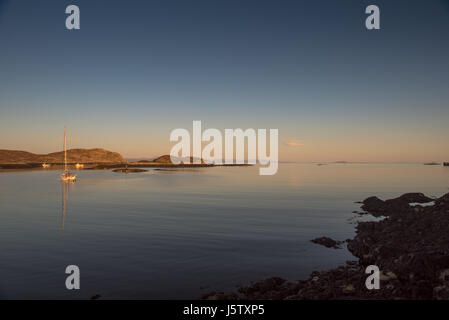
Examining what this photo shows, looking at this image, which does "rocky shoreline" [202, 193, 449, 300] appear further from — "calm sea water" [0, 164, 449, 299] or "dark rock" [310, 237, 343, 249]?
"dark rock" [310, 237, 343, 249]

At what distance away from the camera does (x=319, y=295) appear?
12.5m

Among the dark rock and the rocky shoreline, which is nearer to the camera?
the rocky shoreline

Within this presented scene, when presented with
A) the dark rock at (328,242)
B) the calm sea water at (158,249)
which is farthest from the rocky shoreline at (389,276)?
the dark rock at (328,242)

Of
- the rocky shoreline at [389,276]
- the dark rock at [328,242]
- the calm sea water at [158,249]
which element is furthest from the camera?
the dark rock at [328,242]

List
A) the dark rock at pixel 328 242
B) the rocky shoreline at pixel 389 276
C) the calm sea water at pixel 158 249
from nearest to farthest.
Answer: the rocky shoreline at pixel 389 276 < the calm sea water at pixel 158 249 < the dark rock at pixel 328 242

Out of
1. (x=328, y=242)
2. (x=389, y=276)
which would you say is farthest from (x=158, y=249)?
(x=389, y=276)

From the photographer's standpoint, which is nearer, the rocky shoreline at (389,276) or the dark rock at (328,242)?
the rocky shoreline at (389,276)

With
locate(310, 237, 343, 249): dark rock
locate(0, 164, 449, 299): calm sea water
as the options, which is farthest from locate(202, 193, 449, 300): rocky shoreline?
locate(310, 237, 343, 249): dark rock

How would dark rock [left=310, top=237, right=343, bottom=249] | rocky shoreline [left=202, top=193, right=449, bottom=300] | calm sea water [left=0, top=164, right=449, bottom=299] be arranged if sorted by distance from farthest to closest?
1. dark rock [left=310, top=237, right=343, bottom=249]
2. calm sea water [left=0, top=164, right=449, bottom=299]
3. rocky shoreline [left=202, top=193, right=449, bottom=300]

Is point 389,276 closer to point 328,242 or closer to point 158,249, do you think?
point 328,242

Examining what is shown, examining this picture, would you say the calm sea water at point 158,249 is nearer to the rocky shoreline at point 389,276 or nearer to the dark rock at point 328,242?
the dark rock at point 328,242

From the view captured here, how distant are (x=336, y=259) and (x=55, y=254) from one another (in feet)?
64.3
